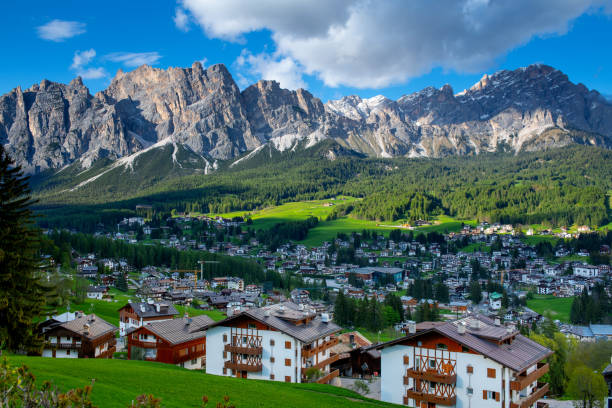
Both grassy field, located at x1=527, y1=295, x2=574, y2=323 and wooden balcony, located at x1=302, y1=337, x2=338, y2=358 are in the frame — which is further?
grassy field, located at x1=527, y1=295, x2=574, y2=323

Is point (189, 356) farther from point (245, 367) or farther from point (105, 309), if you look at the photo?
point (105, 309)

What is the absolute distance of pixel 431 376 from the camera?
35.0m

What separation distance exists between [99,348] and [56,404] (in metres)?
44.0

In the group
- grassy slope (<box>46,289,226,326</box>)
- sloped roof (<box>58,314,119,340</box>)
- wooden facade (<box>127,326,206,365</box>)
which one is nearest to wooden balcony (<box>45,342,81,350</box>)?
sloped roof (<box>58,314,119,340</box>)

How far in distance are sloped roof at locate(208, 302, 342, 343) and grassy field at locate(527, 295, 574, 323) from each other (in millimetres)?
75833

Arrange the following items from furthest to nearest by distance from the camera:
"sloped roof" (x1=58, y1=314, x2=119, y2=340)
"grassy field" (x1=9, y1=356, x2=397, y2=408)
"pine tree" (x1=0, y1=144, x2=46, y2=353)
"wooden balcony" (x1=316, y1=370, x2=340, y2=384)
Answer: "sloped roof" (x1=58, y1=314, x2=119, y2=340)
"wooden balcony" (x1=316, y1=370, x2=340, y2=384)
"pine tree" (x1=0, y1=144, x2=46, y2=353)
"grassy field" (x1=9, y1=356, x2=397, y2=408)

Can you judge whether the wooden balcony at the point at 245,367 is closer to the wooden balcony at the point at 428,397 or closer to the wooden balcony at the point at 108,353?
the wooden balcony at the point at 428,397

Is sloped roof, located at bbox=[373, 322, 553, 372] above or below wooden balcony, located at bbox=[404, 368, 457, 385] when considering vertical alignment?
above

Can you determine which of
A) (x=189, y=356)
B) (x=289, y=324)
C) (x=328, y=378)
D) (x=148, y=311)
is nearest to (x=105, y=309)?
(x=148, y=311)

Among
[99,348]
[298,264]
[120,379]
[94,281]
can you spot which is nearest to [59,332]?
[99,348]

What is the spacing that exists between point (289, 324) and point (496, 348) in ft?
56.1

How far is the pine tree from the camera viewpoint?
3042cm

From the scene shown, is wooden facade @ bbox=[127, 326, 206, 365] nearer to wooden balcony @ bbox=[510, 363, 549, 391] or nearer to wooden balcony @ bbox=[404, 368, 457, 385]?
wooden balcony @ bbox=[404, 368, 457, 385]

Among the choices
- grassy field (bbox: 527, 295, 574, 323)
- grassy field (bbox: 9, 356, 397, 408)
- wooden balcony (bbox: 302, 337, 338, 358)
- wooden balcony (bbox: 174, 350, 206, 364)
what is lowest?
grassy field (bbox: 527, 295, 574, 323)
